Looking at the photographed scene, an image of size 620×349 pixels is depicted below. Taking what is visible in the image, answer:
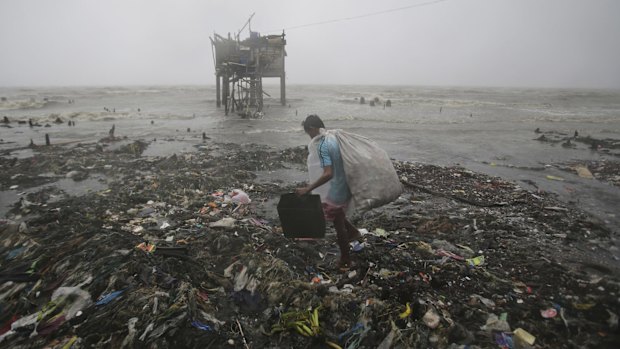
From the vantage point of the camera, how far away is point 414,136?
14203 millimetres

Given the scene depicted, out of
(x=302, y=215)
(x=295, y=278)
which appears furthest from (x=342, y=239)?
(x=295, y=278)

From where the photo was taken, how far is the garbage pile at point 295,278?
256cm

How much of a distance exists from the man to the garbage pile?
1.70 ft

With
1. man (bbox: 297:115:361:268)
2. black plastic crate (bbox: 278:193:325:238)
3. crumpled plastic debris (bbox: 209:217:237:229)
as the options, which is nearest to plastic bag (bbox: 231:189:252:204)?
crumpled plastic debris (bbox: 209:217:237:229)

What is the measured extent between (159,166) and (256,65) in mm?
14922

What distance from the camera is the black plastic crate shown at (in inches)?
133

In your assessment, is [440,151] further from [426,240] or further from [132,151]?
[132,151]

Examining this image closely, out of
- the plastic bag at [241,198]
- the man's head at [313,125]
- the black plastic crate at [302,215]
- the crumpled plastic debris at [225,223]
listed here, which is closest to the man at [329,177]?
the man's head at [313,125]

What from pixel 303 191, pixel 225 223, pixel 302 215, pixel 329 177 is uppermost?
pixel 329 177

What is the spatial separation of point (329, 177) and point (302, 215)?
0.59 metres

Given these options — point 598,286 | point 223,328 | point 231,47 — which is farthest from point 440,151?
point 231,47

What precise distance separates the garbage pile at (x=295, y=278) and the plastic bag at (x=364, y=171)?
818 millimetres

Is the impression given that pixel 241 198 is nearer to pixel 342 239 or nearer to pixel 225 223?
pixel 225 223

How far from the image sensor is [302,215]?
11.4 ft
